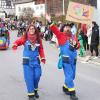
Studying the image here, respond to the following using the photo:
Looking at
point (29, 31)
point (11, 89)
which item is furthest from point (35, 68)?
point (11, 89)

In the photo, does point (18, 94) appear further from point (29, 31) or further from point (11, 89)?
point (29, 31)

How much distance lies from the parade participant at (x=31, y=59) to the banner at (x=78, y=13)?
812 cm

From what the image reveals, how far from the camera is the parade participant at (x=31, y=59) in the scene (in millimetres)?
9523

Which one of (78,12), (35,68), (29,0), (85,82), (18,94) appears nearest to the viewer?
(35,68)

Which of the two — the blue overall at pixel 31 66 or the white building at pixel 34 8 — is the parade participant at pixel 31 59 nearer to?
the blue overall at pixel 31 66

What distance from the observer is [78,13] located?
1817 cm

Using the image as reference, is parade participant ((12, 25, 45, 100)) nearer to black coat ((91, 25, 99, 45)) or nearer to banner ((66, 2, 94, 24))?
banner ((66, 2, 94, 24))

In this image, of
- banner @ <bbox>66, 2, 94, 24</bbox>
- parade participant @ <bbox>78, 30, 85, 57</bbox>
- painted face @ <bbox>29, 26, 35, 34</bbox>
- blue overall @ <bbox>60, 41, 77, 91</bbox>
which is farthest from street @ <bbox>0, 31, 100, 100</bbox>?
parade participant @ <bbox>78, 30, 85, 57</bbox>

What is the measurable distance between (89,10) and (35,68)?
9.32 meters

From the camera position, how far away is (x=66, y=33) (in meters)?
9.91

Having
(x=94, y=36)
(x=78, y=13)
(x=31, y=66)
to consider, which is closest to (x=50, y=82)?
(x=31, y=66)

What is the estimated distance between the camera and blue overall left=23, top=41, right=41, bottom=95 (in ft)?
31.2

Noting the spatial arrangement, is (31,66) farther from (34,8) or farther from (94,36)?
(34,8)

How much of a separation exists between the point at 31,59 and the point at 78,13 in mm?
8929
